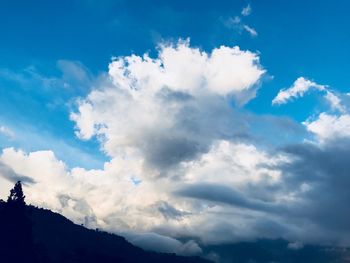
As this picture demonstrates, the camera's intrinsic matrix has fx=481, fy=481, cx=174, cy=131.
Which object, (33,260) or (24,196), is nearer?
(33,260)

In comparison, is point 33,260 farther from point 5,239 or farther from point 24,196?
point 24,196

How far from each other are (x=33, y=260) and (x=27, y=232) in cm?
1054

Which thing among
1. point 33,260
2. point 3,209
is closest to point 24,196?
point 3,209

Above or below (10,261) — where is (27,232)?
above

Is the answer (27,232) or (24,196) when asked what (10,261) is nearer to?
(27,232)

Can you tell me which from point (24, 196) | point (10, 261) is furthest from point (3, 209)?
point (10, 261)

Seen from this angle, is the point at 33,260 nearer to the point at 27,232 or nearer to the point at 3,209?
the point at 27,232

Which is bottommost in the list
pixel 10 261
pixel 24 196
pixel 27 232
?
pixel 10 261

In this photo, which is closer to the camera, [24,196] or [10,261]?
[10,261]

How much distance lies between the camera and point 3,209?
565 feet

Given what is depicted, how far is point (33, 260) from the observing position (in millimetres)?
163000

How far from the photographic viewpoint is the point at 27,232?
552ft

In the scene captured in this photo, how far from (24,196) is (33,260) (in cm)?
2598

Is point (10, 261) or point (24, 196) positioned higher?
point (24, 196)
